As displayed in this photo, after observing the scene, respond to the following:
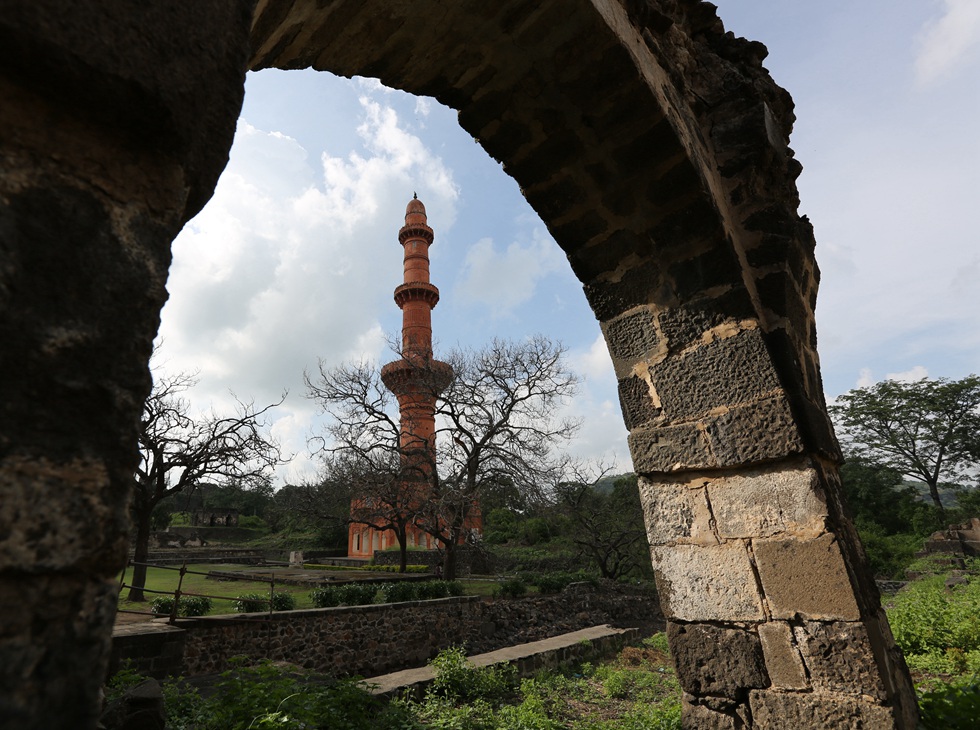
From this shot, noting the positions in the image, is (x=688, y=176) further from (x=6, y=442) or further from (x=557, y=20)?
(x=6, y=442)

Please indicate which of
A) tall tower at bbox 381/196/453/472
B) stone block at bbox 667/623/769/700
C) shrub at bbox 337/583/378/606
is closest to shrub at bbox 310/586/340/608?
shrub at bbox 337/583/378/606

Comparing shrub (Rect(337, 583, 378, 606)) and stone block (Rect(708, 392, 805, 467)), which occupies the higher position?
stone block (Rect(708, 392, 805, 467))

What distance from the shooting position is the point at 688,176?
258cm

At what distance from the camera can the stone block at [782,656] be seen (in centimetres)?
220

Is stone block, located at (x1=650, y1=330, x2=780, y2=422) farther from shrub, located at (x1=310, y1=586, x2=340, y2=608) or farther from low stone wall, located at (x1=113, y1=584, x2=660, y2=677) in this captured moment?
shrub, located at (x1=310, y1=586, x2=340, y2=608)

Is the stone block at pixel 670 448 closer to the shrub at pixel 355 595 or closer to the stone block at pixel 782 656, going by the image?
the stone block at pixel 782 656

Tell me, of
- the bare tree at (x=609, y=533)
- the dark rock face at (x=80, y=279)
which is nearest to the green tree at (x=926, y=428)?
the bare tree at (x=609, y=533)

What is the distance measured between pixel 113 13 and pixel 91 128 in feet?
0.52

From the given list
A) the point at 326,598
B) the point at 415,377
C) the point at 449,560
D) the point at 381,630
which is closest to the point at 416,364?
the point at 415,377

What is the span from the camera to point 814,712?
2.14 m

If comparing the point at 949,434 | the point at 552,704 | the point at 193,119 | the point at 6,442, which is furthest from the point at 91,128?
Answer: the point at 949,434

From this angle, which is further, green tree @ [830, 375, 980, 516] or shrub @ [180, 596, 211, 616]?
green tree @ [830, 375, 980, 516]

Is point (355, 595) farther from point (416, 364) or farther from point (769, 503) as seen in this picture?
point (769, 503)

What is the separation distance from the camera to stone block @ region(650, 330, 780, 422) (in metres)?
2.55
